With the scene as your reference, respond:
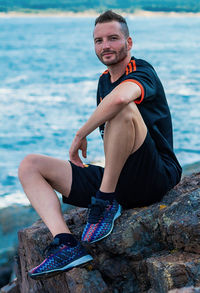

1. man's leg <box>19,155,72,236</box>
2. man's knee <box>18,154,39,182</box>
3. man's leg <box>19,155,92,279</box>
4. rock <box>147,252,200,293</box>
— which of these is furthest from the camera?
man's knee <box>18,154,39,182</box>

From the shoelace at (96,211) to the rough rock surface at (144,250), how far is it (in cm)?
15

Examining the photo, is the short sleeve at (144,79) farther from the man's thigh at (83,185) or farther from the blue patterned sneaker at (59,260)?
the blue patterned sneaker at (59,260)

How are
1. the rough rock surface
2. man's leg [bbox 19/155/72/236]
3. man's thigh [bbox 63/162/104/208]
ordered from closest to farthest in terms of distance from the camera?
1. the rough rock surface
2. man's leg [bbox 19/155/72/236]
3. man's thigh [bbox 63/162/104/208]

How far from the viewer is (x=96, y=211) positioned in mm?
3004


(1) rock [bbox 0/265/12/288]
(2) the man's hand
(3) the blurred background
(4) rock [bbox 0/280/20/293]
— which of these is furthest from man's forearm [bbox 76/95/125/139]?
(1) rock [bbox 0/265/12/288]

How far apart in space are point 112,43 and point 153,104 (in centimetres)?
53

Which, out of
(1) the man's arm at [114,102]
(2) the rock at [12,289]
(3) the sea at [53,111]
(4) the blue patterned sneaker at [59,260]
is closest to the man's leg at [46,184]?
(4) the blue patterned sneaker at [59,260]

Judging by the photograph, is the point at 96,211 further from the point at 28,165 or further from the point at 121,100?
the point at 121,100

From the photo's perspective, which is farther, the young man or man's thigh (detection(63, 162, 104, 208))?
man's thigh (detection(63, 162, 104, 208))

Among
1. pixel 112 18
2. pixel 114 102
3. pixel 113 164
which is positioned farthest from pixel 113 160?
pixel 112 18

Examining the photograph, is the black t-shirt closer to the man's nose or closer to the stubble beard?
the stubble beard

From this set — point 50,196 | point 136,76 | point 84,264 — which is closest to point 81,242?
point 84,264

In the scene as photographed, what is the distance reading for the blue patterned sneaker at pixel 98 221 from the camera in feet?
9.83

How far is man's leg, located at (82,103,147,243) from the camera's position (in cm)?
280
